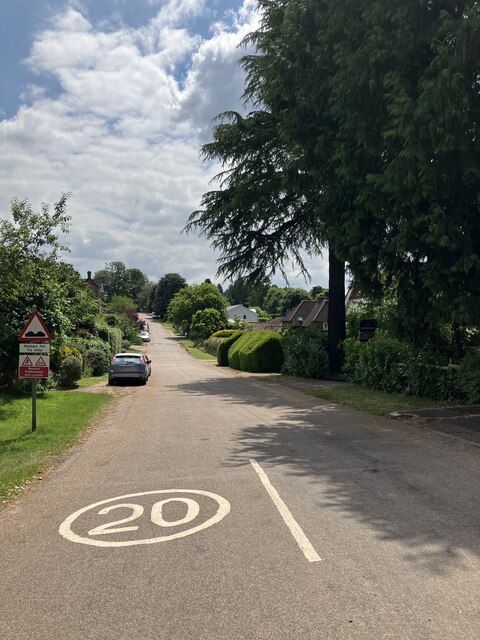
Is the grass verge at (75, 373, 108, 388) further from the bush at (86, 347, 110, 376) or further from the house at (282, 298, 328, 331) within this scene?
the house at (282, 298, 328, 331)

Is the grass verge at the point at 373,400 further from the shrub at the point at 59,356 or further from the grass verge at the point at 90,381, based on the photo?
the grass verge at the point at 90,381

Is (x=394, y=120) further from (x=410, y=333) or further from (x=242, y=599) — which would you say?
(x=242, y=599)

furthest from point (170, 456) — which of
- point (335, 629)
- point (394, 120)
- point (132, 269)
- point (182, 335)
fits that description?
point (132, 269)

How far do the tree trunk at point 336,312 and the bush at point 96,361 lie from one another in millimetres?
12338

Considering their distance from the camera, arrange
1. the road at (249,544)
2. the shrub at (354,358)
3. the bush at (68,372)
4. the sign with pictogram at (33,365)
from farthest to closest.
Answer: the bush at (68,372), the shrub at (354,358), the sign with pictogram at (33,365), the road at (249,544)

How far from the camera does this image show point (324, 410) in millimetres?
14414

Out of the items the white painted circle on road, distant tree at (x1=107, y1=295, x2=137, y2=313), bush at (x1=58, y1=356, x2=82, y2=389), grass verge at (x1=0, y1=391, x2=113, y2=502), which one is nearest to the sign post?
A: grass verge at (x1=0, y1=391, x2=113, y2=502)

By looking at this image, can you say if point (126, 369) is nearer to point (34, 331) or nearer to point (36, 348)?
point (36, 348)

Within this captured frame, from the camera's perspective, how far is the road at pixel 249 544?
3.53 meters

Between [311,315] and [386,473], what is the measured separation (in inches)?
2293

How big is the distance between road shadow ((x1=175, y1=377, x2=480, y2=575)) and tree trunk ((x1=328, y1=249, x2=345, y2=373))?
1150 centimetres

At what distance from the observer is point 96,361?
94.8 ft

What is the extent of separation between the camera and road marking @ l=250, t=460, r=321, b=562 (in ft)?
14.9

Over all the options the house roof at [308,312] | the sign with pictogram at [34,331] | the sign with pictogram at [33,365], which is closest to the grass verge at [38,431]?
the sign with pictogram at [33,365]
